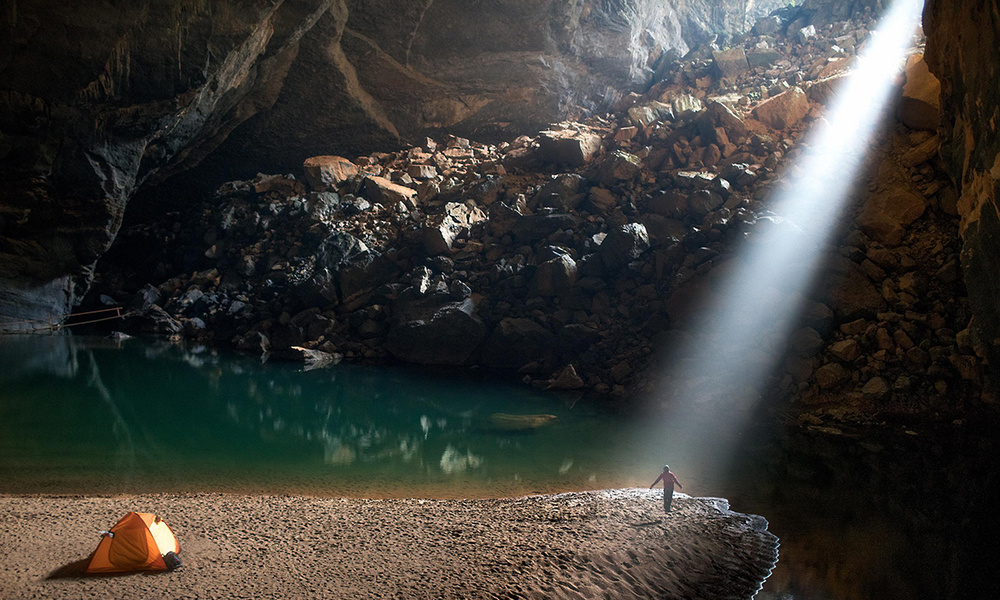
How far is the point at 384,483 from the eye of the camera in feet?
31.4

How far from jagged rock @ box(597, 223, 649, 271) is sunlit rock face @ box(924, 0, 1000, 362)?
7.55m

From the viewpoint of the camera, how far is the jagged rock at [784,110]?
2159cm

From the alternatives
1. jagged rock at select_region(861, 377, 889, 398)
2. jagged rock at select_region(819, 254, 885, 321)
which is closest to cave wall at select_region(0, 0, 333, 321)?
jagged rock at select_region(819, 254, 885, 321)

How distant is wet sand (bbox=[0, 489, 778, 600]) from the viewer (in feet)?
18.8

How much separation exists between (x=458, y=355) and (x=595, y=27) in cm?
1837

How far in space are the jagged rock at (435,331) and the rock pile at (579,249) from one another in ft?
0.19

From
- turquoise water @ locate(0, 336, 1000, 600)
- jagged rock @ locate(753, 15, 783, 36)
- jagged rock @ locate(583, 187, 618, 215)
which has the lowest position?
turquoise water @ locate(0, 336, 1000, 600)

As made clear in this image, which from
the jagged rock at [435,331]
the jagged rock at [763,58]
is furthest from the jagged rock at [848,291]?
the jagged rock at [763,58]

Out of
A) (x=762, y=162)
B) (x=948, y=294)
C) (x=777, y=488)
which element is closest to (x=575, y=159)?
(x=762, y=162)

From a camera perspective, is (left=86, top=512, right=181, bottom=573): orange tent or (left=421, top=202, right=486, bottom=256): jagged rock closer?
(left=86, top=512, right=181, bottom=573): orange tent

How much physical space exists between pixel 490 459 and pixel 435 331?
7.57m

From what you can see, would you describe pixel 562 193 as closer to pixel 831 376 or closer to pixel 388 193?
pixel 388 193

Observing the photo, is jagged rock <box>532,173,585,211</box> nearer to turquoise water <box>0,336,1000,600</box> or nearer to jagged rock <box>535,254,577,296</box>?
jagged rock <box>535,254,577,296</box>

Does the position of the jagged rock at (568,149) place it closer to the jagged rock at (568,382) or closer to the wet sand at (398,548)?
the jagged rock at (568,382)
